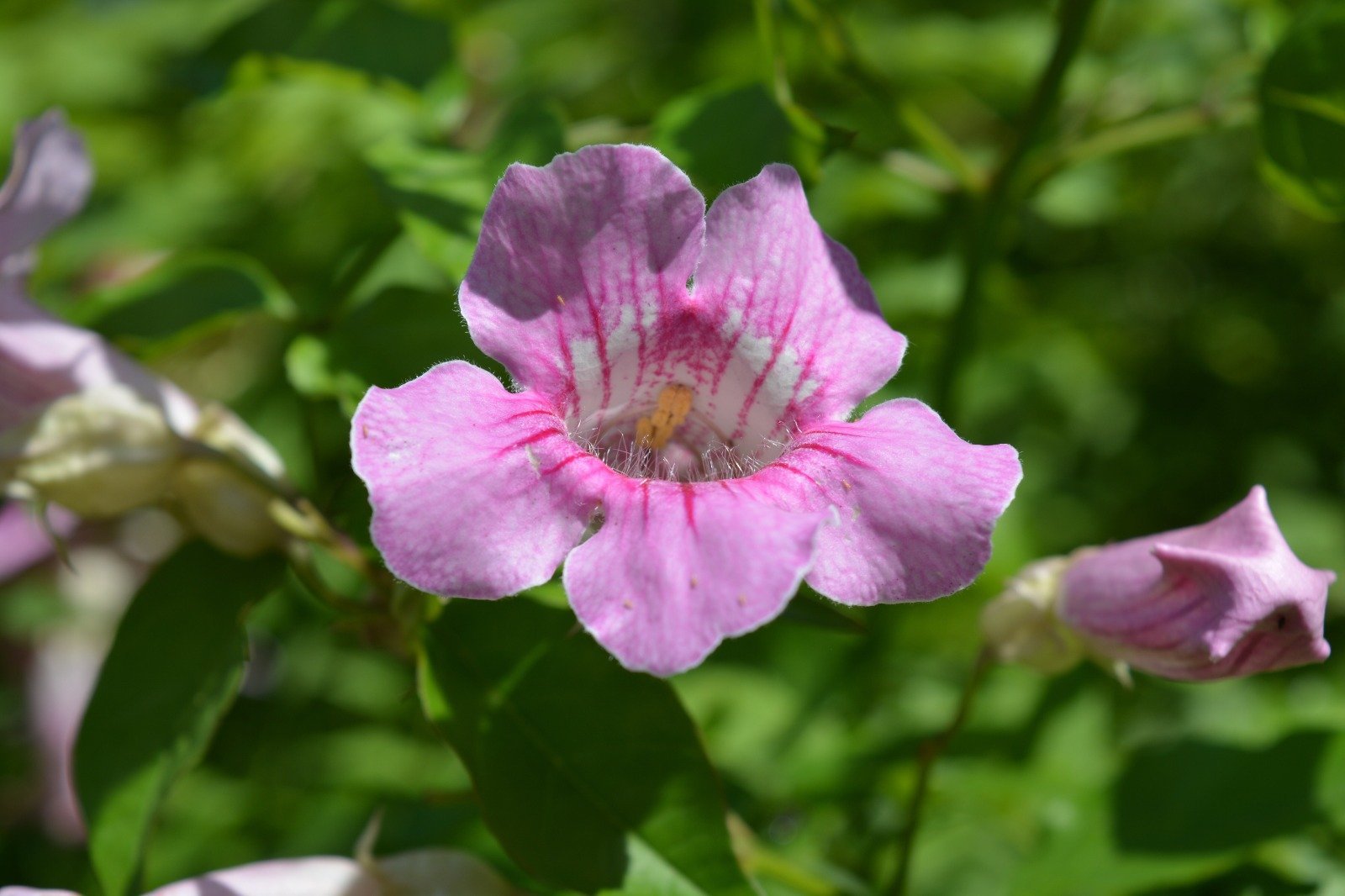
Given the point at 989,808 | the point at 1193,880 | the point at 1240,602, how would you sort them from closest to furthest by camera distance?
the point at 1240,602
the point at 1193,880
the point at 989,808

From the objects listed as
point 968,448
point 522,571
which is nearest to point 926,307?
point 968,448

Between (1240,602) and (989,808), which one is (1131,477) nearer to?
(989,808)

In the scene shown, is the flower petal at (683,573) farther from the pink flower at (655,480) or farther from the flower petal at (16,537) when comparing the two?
the flower petal at (16,537)

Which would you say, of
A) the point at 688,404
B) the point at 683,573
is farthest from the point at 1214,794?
the point at 683,573

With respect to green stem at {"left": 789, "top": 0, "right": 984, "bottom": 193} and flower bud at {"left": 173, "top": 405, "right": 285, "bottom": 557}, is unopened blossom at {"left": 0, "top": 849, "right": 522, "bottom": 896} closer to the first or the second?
flower bud at {"left": 173, "top": 405, "right": 285, "bottom": 557}

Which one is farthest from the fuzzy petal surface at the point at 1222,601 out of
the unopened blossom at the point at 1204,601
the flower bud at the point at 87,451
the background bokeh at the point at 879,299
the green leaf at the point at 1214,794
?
the flower bud at the point at 87,451

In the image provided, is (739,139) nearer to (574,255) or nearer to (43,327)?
(574,255)

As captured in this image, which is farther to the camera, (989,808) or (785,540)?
(989,808)

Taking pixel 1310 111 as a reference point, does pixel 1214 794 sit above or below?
below
